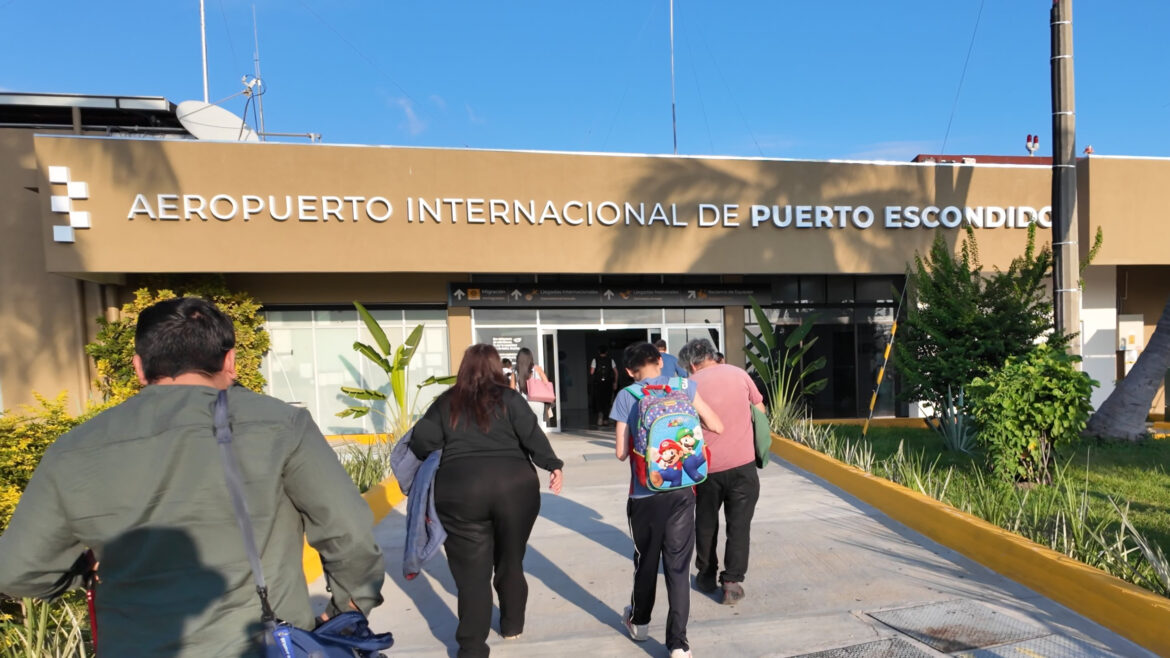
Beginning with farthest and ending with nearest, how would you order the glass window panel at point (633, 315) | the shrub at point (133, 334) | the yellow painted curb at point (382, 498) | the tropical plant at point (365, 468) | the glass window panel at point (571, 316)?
the glass window panel at point (633, 315)
the glass window panel at point (571, 316)
the shrub at point (133, 334)
the tropical plant at point (365, 468)
the yellow painted curb at point (382, 498)

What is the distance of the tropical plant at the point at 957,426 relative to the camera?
838 cm

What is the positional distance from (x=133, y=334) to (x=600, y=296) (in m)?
8.72

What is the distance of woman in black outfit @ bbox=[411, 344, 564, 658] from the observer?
3566mm

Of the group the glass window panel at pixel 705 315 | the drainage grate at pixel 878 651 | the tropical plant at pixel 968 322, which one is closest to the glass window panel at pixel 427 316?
the glass window panel at pixel 705 315

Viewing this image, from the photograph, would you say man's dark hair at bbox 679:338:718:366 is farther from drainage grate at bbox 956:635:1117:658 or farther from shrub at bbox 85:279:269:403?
shrub at bbox 85:279:269:403

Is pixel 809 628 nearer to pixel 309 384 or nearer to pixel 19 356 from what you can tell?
pixel 309 384

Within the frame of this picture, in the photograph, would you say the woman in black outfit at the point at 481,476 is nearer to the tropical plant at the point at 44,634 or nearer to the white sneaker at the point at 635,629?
the white sneaker at the point at 635,629

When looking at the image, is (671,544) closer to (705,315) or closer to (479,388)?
(479,388)

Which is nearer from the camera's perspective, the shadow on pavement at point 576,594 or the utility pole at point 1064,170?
the shadow on pavement at point 576,594

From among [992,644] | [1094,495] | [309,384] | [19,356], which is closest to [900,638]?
[992,644]

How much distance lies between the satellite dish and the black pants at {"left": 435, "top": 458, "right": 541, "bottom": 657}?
1129cm

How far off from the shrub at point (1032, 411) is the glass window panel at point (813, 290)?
8311mm

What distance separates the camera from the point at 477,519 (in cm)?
358

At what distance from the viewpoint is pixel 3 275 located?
1185 centimetres
